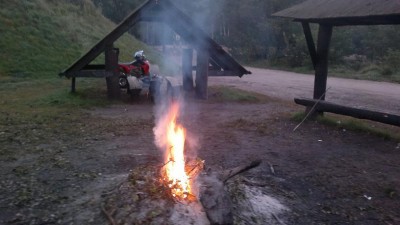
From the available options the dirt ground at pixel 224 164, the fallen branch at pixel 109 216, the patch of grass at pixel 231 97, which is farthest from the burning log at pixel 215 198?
the patch of grass at pixel 231 97

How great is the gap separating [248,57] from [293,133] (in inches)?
1160

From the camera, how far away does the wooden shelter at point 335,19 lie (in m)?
7.76

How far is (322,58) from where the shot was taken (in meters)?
10.5

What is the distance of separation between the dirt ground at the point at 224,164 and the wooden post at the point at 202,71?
8.27 ft

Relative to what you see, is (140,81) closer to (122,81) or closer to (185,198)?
(122,81)

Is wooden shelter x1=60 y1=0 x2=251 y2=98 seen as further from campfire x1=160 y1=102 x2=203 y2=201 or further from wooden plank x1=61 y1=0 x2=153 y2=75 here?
campfire x1=160 y1=102 x2=203 y2=201

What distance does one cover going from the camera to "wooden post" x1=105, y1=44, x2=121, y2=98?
12375mm

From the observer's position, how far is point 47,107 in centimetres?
1114

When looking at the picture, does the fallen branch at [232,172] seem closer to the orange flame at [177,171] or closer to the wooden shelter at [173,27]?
the orange flame at [177,171]

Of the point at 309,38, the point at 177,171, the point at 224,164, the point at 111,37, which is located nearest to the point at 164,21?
the point at 111,37

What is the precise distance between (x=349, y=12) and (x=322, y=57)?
228 cm

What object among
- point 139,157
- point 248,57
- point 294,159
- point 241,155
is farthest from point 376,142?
point 248,57

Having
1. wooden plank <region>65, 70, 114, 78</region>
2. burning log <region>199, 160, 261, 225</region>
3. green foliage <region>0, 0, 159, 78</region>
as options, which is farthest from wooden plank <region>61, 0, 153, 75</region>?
burning log <region>199, 160, 261, 225</region>

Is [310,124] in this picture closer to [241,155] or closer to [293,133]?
[293,133]
